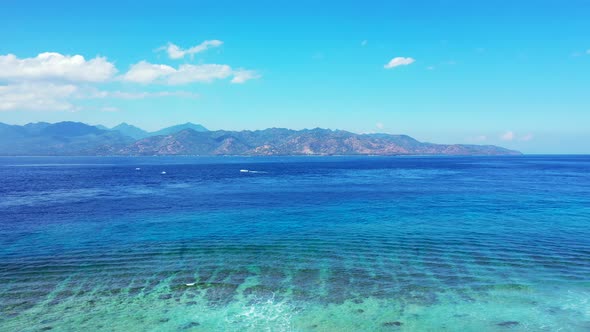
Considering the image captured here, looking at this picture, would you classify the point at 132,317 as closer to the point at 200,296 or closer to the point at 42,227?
the point at 200,296

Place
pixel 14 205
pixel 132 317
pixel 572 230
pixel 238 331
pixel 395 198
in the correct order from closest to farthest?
pixel 238 331
pixel 132 317
pixel 572 230
pixel 14 205
pixel 395 198

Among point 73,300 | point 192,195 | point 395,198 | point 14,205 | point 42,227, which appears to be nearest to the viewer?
point 73,300

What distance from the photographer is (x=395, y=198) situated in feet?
224

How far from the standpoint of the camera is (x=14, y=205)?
6100cm

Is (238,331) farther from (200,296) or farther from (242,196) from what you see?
(242,196)

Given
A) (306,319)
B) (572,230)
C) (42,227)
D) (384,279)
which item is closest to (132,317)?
(306,319)

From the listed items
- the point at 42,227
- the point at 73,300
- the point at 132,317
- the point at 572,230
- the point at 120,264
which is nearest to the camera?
the point at 132,317

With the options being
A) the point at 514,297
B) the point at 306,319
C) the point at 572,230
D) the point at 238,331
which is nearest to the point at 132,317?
the point at 238,331

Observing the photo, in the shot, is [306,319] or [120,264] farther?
[120,264]

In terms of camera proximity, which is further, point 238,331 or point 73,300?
point 73,300

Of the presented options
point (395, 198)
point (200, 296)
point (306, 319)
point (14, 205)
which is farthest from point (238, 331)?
point (14, 205)

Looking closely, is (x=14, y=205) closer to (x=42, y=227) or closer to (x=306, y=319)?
(x=42, y=227)

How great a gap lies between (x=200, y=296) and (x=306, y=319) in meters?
7.37

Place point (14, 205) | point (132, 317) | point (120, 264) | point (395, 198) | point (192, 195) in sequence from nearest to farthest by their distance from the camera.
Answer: point (132, 317) → point (120, 264) → point (14, 205) → point (395, 198) → point (192, 195)
